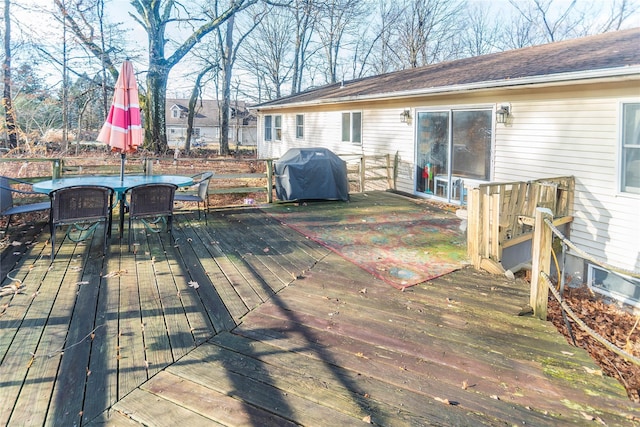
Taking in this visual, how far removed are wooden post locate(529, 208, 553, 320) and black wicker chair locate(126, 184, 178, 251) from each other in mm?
4219

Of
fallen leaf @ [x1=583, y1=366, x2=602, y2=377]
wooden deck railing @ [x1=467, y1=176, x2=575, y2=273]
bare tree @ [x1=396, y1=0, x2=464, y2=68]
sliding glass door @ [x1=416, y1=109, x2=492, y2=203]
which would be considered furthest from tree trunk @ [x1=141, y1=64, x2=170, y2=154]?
bare tree @ [x1=396, y1=0, x2=464, y2=68]

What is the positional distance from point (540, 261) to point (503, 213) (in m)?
1.67

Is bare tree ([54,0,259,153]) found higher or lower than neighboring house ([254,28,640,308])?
higher

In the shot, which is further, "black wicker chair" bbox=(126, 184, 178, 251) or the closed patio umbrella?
the closed patio umbrella

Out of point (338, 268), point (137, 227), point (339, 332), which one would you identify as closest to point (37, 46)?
point (137, 227)

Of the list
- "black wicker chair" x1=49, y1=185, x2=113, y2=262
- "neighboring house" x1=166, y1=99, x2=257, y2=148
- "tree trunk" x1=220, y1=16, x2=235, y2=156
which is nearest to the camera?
"black wicker chair" x1=49, y1=185, x2=113, y2=262

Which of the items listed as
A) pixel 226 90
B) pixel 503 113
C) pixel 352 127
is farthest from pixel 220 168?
pixel 503 113

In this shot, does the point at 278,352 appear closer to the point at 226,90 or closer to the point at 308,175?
the point at 308,175

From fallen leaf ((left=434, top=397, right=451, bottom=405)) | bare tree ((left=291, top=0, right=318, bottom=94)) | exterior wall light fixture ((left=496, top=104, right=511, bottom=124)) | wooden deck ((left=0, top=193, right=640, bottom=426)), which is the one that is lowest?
fallen leaf ((left=434, top=397, right=451, bottom=405))

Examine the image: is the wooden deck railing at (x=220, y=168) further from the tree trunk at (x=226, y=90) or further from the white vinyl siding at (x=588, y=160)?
the tree trunk at (x=226, y=90)

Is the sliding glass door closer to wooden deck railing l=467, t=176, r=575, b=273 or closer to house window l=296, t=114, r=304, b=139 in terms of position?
wooden deck railing l=467, t=176, r=575, b=273

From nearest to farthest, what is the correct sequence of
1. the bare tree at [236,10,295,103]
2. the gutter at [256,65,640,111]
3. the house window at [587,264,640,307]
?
the gutter at [256,65,640,111], the house window at [587,264,640,307], the bare tree at [236,10,295,103]

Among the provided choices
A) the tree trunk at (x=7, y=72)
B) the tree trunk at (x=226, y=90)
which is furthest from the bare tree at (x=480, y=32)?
the tree trunk at (x=7, y=72)

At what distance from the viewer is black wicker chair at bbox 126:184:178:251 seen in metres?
5.07
